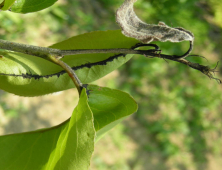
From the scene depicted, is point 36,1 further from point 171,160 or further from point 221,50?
point 221,50

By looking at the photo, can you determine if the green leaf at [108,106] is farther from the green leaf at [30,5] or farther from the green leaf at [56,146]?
the green leaf at [30,5]

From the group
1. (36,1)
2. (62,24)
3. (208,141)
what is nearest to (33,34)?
(62,24)

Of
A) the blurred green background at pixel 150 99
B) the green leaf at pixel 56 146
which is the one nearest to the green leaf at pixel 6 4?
the green leaf at pixel 56 146

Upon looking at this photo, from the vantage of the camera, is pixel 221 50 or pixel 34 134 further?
pixel 221 50

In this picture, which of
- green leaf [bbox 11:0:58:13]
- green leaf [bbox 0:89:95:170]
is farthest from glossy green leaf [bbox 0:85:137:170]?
green leaf [bbox 11:0:58:13]

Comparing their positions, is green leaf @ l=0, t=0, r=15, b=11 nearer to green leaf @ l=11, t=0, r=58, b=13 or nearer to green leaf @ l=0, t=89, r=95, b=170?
green leaf @ l=11, t=0, r=58, b=13

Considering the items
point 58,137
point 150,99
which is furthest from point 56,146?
point 150,99

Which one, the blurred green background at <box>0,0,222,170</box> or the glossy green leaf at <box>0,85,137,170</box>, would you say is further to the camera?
the blurred green background at <box>0,0,222,170</box>
